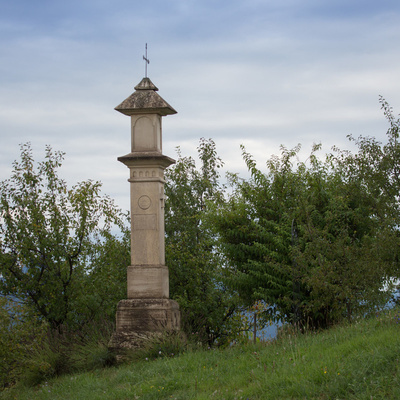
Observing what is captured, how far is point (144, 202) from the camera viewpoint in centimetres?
1207

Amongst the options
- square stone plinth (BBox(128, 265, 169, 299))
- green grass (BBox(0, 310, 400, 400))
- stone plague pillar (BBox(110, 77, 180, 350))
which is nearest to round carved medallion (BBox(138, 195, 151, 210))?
stone plague pillar (BBox(110, 77, 180, 350))

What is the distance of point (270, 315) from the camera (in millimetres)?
15109

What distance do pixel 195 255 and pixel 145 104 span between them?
24.6 ft

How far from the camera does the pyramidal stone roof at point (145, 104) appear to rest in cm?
1229

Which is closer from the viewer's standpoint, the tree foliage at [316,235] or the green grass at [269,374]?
the green grass at [269,374]

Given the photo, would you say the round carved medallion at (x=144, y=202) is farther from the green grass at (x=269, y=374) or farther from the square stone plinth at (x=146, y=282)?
the green grass at (x=269, y=374)

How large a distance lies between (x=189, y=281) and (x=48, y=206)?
4.77 meters

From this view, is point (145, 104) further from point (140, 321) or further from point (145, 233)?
point (140, 321)

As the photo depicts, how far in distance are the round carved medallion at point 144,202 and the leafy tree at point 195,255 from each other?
4080 millimetres

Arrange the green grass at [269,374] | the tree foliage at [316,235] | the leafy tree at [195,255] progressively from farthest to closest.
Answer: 1. the leafy tree at [195,255]
2. the tree foliage at [316,235]
3. the green grass at [269,374]

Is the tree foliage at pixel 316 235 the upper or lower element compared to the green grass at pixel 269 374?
upper

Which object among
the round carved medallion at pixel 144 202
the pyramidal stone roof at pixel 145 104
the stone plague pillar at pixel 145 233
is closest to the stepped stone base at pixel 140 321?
the stone plague pillar at pixel 145 233

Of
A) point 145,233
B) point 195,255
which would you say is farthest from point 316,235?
point 195,255

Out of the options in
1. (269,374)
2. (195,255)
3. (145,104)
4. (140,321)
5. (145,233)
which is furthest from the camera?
(195,255)
